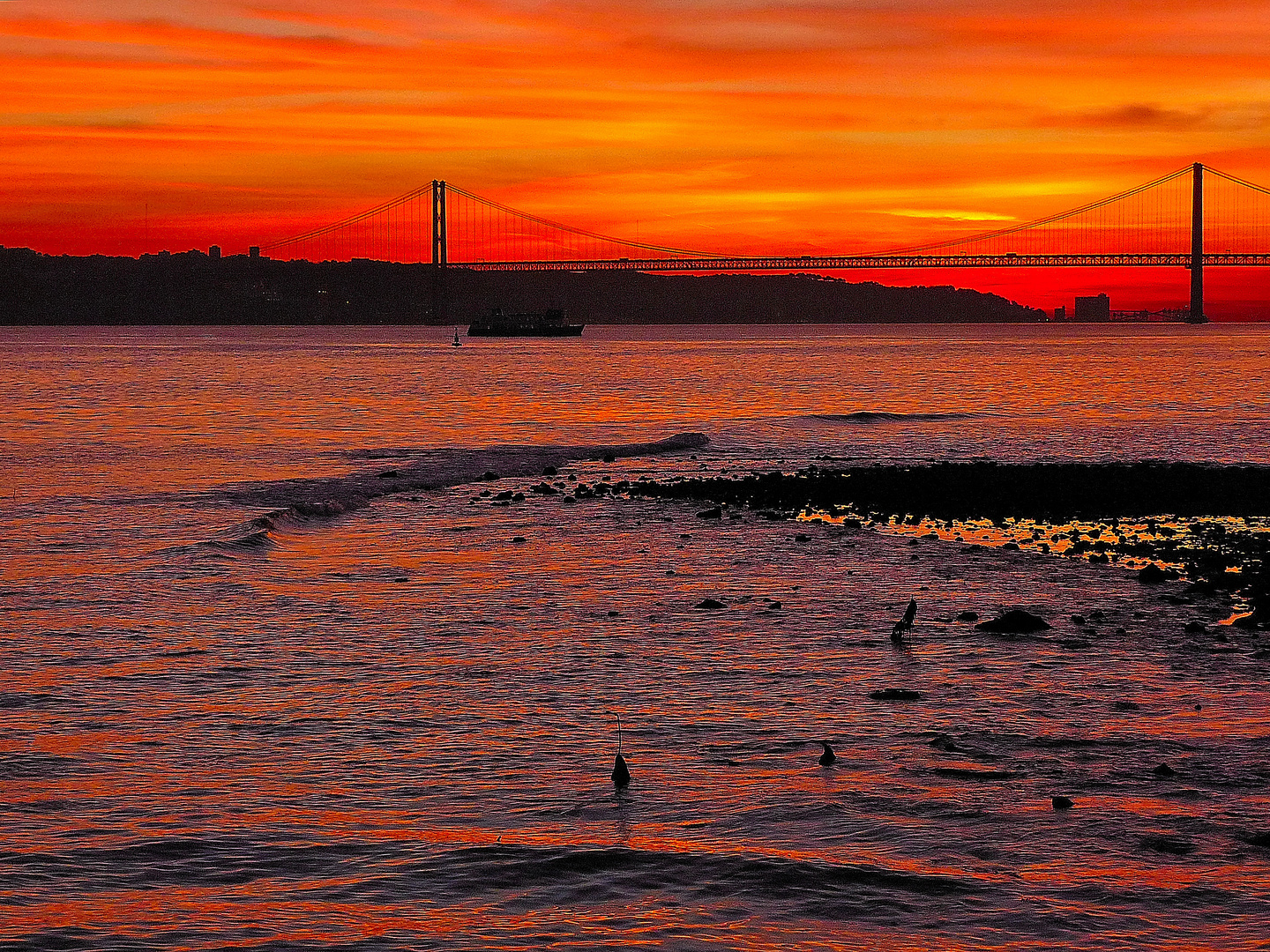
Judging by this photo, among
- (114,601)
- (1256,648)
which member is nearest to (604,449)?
(114,601)

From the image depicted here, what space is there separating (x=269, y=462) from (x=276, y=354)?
96.8 metres

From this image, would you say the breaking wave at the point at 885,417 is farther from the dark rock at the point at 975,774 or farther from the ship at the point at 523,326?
the ship at the point at 523,326

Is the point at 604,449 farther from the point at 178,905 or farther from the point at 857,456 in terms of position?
the point at 178,905

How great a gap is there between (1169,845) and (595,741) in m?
3.28

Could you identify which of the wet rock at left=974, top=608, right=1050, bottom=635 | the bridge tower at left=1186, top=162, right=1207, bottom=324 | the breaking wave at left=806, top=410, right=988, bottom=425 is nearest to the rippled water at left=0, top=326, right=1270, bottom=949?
the wet rock at left=974, top=608, right=1050, bottom=635

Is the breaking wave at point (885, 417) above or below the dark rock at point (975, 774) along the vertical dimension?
above

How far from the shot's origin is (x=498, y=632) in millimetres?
11688

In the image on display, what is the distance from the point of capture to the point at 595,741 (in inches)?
329

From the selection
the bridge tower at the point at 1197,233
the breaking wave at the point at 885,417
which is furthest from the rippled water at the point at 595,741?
the bridge tower at the point at 1197,233

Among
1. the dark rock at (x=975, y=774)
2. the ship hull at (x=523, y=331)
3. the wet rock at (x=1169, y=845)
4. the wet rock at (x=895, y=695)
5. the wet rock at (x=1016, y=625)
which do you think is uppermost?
the ship hull at (x=523, y=331)

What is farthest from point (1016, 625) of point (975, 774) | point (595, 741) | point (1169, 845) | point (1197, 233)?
point (1197, 233)

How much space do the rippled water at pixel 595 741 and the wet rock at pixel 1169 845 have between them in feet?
0.10

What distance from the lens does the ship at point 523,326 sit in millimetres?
172125

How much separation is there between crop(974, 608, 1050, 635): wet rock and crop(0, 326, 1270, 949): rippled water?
28 cm
